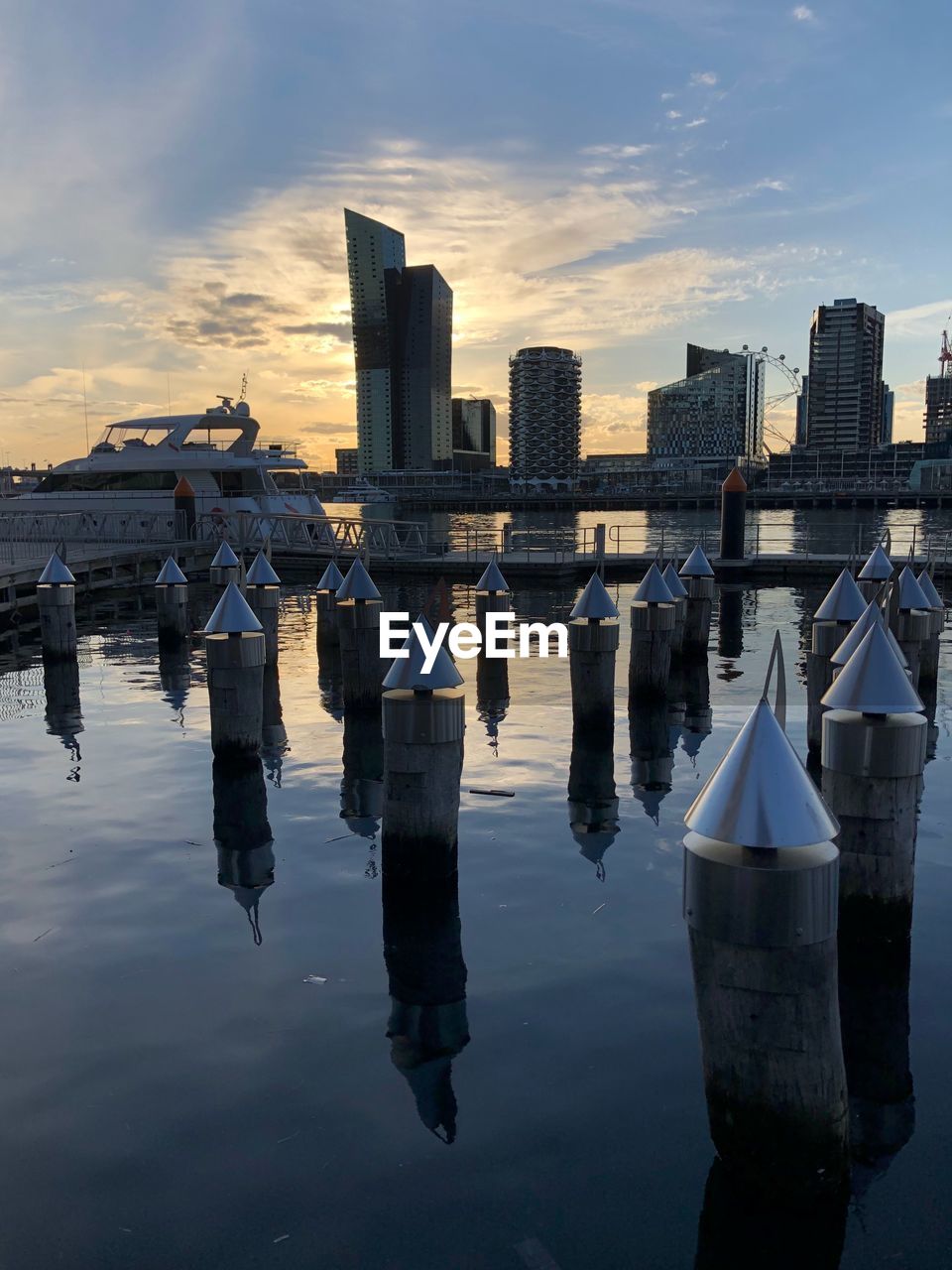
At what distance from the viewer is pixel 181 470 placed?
152 ft

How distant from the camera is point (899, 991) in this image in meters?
7.21

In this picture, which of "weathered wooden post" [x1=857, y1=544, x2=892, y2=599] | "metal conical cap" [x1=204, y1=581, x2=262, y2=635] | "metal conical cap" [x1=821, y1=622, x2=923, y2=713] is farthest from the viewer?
Answer: "weathered wooden post" [x1=857, y1=544, x2=892, y2=599]

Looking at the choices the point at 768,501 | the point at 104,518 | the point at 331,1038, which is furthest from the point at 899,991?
the point at 768,501

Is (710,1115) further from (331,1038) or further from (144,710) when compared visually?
(144,710)

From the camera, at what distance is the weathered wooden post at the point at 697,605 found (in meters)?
20.7

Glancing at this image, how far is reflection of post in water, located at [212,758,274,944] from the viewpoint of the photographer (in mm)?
9258

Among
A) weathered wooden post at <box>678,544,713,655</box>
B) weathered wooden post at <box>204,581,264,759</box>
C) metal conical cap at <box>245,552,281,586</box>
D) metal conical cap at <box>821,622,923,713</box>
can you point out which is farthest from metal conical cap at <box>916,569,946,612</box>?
metal conical cap at <box>245,552,281,586</box>

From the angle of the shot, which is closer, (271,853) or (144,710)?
(271,853)

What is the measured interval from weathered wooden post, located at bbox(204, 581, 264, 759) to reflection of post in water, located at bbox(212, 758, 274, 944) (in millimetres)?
263

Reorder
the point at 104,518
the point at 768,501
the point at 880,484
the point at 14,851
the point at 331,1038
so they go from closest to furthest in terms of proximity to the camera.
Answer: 1. the point at 331,1038
2. the point at 14,851
3. the point at 104,518
4. the point at 768,501
5. the point at 880,484

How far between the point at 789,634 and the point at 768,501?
12790 cm

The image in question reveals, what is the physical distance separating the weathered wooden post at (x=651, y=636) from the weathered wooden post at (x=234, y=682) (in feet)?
21.3

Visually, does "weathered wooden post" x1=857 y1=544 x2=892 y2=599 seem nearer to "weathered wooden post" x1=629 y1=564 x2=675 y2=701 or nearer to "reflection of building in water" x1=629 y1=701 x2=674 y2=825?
"weathered wooden post" x1=629 y1=564 x2=675 y2=701
